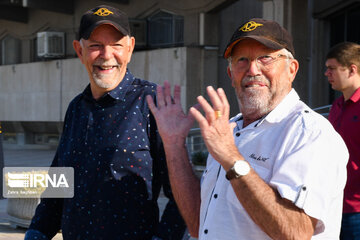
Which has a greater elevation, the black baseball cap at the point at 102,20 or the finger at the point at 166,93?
the black baseball cap at the point at 102,20

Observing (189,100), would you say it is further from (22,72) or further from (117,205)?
(117,205)

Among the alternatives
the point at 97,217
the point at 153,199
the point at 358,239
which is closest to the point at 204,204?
the point at 153,199

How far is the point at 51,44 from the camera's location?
19766 mm

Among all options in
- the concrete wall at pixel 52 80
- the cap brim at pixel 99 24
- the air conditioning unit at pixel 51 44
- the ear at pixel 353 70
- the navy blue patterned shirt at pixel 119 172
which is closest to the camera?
the navy blue patterned shirt at pixel 119 172

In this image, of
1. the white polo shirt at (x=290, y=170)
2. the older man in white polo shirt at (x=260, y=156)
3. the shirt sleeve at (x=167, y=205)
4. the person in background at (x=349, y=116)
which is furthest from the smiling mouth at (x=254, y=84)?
the person in background at (x=349, y=116)

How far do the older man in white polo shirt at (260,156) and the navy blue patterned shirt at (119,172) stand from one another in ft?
0.59

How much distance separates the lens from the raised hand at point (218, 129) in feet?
6.37

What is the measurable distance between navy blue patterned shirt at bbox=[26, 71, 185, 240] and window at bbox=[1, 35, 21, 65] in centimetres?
2093

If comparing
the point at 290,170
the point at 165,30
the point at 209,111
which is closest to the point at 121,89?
the point at 209,111

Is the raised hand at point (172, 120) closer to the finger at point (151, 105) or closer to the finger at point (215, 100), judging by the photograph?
the finger at point (151, 105)

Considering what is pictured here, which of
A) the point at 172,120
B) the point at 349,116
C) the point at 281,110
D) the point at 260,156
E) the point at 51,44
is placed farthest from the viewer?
the point at 51,44

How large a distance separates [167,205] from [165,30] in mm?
15588

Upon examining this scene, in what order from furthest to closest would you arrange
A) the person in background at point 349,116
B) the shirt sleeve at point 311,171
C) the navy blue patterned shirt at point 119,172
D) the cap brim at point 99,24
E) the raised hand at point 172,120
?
1. the person in background at point 349,116
2. the cap brim at point 99,24
3. the navy blue patterned shirt at point 119,172
4. the raised hand at point 172,120
5. the shirt sleeve at point 311,171

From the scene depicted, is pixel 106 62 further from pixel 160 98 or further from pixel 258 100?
pixel 258 100
